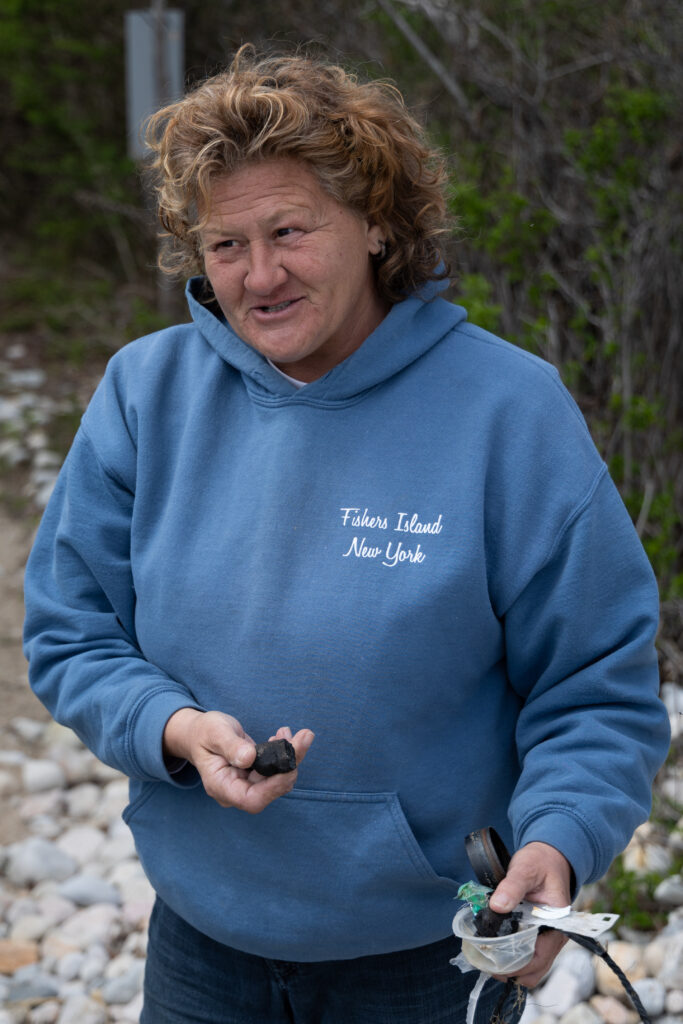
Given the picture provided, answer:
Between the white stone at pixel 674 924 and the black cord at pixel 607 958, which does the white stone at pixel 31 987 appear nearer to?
the white stone at pixel 674 924

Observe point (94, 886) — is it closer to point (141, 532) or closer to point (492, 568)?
point (141, 532)

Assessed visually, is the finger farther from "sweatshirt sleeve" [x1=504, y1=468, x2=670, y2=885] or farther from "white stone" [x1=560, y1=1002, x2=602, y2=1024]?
"white stone" [x1=560, y1=1002, x2=602, y2=1024]

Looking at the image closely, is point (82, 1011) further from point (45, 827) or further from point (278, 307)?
point (278, 307)

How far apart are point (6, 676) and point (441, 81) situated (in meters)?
3.71

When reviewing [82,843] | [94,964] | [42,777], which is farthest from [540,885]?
[42,777]

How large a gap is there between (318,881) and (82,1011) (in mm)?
1889

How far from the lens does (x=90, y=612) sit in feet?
6.57

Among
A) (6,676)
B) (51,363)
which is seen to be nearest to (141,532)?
(6,676)

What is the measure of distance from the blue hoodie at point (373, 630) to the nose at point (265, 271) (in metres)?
0.18

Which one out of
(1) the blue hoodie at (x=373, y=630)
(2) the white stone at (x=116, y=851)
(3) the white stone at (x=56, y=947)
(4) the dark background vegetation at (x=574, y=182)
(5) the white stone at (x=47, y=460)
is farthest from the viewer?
(5) the white stone at (x=47, y=460)

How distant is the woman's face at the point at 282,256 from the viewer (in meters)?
1.83

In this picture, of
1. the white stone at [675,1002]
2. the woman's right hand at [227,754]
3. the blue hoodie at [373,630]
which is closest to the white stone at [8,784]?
the white stone at [675,1002]

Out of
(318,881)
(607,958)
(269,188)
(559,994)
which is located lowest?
(559,994)

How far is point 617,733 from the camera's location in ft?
5.68
